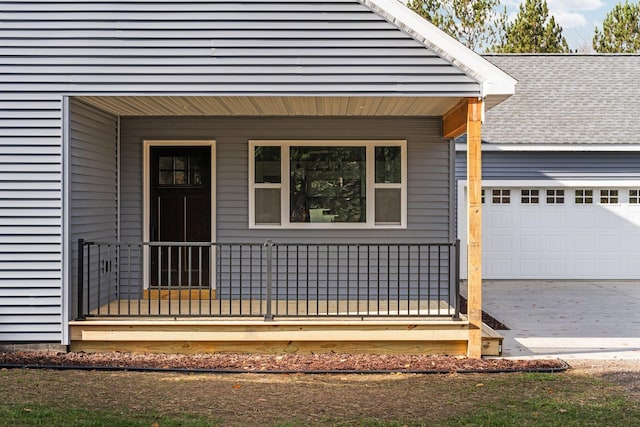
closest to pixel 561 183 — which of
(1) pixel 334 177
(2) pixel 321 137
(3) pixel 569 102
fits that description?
(3) pixel 569 102

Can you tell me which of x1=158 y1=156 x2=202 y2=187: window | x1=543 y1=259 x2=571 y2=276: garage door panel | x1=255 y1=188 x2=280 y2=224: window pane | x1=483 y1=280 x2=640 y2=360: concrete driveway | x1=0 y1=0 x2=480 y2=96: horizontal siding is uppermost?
x1=0 y1=0 x2=480 y2=96: horizontal siding

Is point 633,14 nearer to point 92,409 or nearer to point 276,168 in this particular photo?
point 276,168

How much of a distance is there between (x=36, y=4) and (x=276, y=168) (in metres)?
3.65

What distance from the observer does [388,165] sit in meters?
10.2

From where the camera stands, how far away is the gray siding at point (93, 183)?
26.9 ft

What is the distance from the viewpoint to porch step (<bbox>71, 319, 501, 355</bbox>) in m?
8.09

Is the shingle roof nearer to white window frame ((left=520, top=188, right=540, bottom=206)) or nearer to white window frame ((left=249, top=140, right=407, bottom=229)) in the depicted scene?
white window frame ((left=520, top=188, right=540, bottom=206))

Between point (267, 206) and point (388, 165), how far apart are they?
1726mm

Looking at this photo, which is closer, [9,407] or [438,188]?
[9,407]

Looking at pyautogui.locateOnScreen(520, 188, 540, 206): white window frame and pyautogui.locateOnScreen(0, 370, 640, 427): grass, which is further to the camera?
pyautogui.locateOnScreen(520, 188, 540, 206): white window frame

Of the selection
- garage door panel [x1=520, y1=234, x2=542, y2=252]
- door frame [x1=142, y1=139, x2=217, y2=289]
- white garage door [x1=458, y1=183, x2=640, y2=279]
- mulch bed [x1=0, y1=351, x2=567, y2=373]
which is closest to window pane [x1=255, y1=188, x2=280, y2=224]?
door frame [x1=142, y1=139, x2=217, y2=289]

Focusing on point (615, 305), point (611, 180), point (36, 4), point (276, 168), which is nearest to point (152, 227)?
point (276, 168)

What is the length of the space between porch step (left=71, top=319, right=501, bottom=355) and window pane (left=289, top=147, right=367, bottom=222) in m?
2.35

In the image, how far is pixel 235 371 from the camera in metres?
7.32
